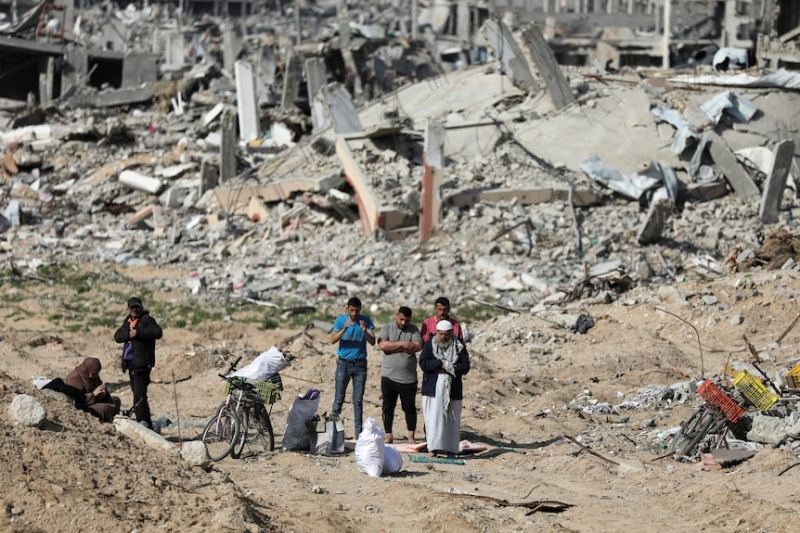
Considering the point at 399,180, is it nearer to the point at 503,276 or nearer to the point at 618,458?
the point at 503,276

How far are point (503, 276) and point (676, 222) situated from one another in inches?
136

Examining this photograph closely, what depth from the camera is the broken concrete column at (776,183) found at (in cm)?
1770

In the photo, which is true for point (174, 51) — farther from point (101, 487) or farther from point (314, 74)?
point (101, 487)

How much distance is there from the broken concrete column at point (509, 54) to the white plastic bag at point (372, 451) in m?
16.0

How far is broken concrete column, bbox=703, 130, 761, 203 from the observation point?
19.5 metres

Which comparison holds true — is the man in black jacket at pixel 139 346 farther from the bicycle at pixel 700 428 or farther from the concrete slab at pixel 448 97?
the concrete slab at pixel 448 97

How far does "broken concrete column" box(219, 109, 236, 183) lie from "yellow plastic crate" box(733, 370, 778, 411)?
49.9 feet

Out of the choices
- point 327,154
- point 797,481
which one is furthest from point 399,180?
point 797,481

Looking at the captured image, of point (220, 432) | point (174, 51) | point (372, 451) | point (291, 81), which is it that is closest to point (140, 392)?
point (220, 432)

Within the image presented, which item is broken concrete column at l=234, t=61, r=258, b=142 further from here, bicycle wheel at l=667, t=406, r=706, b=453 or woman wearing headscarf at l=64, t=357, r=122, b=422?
→ bicycle wheel at l=667, t=406, r=706, b=453

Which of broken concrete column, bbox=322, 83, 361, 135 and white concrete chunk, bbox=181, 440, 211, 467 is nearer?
white concrete chunk, bbox=181, 440, 211, 467

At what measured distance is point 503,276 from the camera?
654 inches

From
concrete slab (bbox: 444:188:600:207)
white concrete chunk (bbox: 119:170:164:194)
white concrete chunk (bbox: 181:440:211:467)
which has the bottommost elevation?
white concrete chunk (bbox: 119:170:164:194)

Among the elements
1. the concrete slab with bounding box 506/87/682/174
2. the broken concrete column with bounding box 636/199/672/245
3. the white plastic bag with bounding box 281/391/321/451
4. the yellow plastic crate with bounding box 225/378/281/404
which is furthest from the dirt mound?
the concrete slab with bounding box 506/87/682/174
